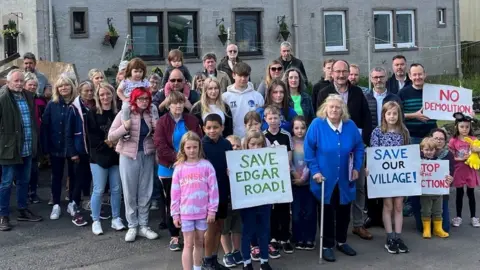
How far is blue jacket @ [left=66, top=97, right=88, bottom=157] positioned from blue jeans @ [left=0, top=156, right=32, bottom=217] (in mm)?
612

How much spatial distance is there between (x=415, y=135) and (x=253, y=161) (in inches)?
117

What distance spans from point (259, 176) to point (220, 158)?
47 centimetres

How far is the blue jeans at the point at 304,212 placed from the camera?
7.41 metres

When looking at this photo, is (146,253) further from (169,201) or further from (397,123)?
(397,123)

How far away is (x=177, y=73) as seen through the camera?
25.5ft

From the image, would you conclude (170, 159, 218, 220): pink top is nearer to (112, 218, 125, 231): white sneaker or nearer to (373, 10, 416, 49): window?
(112, 218, 125, 231): white sneaker

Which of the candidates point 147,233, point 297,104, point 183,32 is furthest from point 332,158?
point 183,32

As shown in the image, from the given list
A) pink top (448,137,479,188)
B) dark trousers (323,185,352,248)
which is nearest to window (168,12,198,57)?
pink top (448,137,479,188)

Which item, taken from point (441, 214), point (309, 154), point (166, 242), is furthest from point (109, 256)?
point (441, 214)

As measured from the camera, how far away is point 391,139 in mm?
7648

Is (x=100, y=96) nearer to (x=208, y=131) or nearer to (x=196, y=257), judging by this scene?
(x=208, y=131)

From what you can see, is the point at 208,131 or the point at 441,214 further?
the point at 441,214

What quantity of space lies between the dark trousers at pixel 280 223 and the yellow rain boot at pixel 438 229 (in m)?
1.96

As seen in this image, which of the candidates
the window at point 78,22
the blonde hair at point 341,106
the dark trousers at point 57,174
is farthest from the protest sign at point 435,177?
the window at point 78,22
